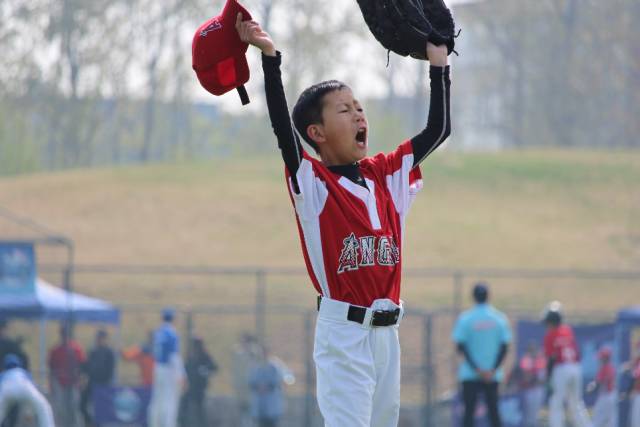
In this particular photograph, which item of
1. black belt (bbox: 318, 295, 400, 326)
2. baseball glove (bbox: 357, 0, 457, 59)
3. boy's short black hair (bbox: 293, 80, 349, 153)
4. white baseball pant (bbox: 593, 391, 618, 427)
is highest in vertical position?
baseball glove (bbox: 357, 0, 457, 59)

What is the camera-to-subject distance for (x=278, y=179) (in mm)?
36688

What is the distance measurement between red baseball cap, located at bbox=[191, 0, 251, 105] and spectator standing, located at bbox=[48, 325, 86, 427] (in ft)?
33.8

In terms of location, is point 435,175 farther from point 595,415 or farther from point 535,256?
point 595,415

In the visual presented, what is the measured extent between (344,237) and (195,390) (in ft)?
35.5

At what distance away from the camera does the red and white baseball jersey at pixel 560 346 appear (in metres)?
13.3

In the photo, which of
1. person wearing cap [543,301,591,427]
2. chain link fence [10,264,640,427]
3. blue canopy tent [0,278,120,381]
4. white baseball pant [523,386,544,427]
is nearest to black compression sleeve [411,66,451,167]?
person wearing cap [543,301,591,427]

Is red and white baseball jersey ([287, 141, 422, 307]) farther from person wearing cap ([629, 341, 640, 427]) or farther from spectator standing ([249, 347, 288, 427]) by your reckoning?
spectator standing ([249, 347, 288, 427])

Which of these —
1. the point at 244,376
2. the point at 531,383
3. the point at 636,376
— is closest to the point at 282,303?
the point at 244,376

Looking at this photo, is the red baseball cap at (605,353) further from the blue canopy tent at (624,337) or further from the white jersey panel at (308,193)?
the white jersey panel at (308,193)

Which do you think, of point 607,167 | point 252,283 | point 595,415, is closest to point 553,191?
point 607,167

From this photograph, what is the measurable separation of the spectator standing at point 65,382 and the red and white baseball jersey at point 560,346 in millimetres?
5889

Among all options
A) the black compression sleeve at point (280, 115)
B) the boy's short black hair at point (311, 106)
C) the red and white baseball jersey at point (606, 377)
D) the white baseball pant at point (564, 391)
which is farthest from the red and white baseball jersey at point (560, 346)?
the black compression sleeve at point (280, 115)

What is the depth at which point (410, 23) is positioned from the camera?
15.7 feet

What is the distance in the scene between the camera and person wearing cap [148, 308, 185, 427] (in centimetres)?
1453
